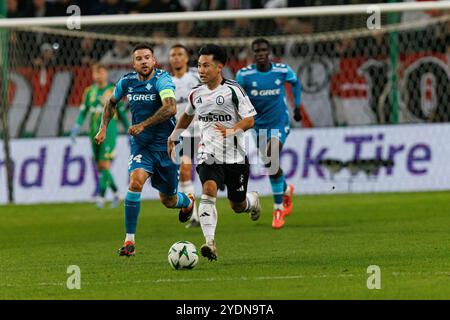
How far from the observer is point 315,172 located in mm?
20297

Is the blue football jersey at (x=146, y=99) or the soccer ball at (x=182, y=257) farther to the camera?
the blue football jersey at (x=146, y=99)

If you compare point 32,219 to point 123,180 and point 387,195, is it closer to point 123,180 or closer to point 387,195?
point 123,180

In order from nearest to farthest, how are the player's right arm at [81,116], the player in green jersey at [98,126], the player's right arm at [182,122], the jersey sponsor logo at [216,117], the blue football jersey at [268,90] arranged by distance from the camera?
the jersey sponsor logo at [216,117] → the player's right arm at [182,122] → the blue football jersey at [268,90] → the player's right arm at [81,116] → the player in green jersey at [98,126]

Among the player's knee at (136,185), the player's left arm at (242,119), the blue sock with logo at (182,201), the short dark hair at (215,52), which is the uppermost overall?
the short dark hair at (215,52)

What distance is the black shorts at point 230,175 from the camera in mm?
11227

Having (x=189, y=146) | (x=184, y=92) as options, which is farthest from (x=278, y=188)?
(x=184, y=92)

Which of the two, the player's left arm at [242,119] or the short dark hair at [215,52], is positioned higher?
the short dark hair at [215,52]

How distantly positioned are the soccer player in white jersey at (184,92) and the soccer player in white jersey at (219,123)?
12.2ft

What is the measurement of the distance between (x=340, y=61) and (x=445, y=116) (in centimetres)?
231

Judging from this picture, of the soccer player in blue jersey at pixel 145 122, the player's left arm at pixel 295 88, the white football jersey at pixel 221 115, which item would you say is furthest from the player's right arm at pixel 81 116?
the white football jersey at pixel 221 115

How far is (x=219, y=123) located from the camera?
11.5 m

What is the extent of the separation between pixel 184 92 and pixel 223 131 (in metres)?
4.53

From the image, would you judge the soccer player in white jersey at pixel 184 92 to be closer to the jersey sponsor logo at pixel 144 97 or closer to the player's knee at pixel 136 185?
the jersey sponsor logo at pixel 144 97
